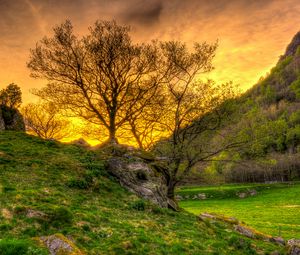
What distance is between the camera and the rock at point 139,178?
2150cm

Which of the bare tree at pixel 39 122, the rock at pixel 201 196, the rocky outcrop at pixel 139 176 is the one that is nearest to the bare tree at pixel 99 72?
the rocky outcrop at pixel 139 176

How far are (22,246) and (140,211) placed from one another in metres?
9.46

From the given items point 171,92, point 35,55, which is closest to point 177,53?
point 171,92

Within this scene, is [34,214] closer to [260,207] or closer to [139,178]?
[139,178]

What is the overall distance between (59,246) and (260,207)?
58.4 m

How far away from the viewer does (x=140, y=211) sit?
18.1 meters

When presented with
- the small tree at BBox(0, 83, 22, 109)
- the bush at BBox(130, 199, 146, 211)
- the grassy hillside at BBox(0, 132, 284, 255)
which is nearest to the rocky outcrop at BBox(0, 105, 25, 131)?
the small tree at BBox(0, 83, 22, 109)

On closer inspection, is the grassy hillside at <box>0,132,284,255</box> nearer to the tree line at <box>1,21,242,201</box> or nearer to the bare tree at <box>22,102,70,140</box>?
the tree line at <box>1,21,242,201</box>

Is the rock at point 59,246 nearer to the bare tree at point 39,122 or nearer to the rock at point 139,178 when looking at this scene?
the rock at point 139,178

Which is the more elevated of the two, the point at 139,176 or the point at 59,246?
the point at 139,176

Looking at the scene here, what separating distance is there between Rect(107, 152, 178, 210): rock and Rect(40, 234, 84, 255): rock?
1091 centimetres

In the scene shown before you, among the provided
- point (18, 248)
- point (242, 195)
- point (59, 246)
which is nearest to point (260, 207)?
point (242, 195)

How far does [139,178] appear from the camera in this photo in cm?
2266

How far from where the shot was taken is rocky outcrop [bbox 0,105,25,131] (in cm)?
3681
